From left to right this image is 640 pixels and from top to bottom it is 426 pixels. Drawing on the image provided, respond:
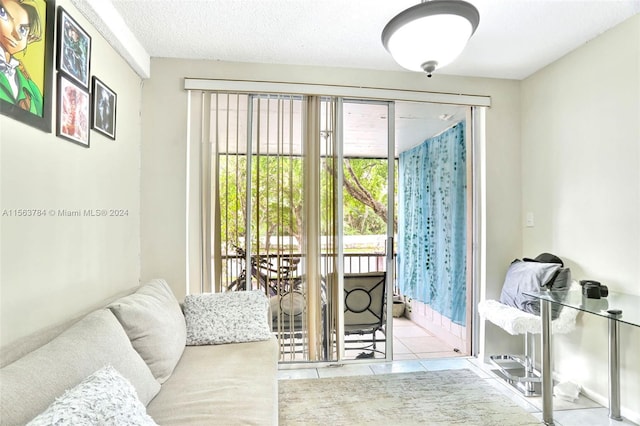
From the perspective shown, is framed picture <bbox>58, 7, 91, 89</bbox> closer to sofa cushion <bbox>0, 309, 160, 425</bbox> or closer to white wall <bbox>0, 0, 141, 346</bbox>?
white wall <bbox>0, 0, 141, 346</bbox>

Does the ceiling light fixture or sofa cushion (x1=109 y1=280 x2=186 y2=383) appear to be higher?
the ceiling light fixture

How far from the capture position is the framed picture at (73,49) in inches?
63.9

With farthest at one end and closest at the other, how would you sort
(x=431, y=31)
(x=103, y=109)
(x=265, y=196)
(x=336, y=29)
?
(x=265, y=196), (x=336, y=29), (x=103, y=109), (x=431, y=31)

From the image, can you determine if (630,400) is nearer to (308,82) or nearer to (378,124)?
(378,124)

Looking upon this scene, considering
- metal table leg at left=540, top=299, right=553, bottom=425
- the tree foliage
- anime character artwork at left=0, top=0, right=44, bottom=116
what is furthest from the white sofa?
metal table leg at left=540, top=299, right=553, bottom=425

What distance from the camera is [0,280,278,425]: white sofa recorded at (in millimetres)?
1039

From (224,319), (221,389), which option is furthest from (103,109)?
(221,389)

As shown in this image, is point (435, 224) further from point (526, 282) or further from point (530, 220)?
point (526, 282)

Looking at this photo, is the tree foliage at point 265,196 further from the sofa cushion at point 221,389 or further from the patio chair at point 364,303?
the sofa cushion at point 221,389

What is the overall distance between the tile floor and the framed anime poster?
232cm

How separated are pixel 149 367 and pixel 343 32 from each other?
235cm

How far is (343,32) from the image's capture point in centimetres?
240

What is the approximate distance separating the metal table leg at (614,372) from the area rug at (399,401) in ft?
1.70

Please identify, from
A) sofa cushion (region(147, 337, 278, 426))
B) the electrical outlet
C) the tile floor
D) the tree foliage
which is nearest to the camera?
sofa cushion (region(147, 337, 278, 426))
